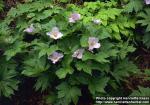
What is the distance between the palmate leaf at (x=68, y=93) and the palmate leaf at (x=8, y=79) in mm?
516

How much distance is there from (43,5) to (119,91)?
153cm

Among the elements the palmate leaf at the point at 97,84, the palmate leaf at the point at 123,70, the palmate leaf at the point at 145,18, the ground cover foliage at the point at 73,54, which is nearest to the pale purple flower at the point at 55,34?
the ground cover foliage at the point at 73,54

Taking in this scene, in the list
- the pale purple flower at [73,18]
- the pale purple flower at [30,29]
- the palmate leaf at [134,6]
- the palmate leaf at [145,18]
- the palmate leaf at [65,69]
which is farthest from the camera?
the palmate leaf at [134,6]

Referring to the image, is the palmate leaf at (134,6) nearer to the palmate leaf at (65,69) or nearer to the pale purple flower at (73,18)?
the pale purple flower at (73,18)

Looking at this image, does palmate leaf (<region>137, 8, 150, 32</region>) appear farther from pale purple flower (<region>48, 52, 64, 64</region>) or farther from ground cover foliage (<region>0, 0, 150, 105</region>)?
pale purple flower (<region>48, 52, 64, 64</region>)

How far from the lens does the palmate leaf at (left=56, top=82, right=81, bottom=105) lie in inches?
135

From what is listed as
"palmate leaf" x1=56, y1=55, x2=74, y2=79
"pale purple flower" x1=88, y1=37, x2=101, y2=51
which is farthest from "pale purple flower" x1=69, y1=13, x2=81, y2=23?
"palmate leaf" x1=56, y1=55, x2=74, y2=79

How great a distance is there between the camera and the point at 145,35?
13.5ft

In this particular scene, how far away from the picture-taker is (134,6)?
167 inches

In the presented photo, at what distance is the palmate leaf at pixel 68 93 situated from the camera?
11.3ft

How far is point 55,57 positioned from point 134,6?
1.33 m

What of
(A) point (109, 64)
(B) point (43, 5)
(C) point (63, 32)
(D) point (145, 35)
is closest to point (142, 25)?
(D) point (145, 35)

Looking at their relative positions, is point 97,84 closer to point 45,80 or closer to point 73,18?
point 45,80

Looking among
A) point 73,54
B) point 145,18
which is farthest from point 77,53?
point 145,18
